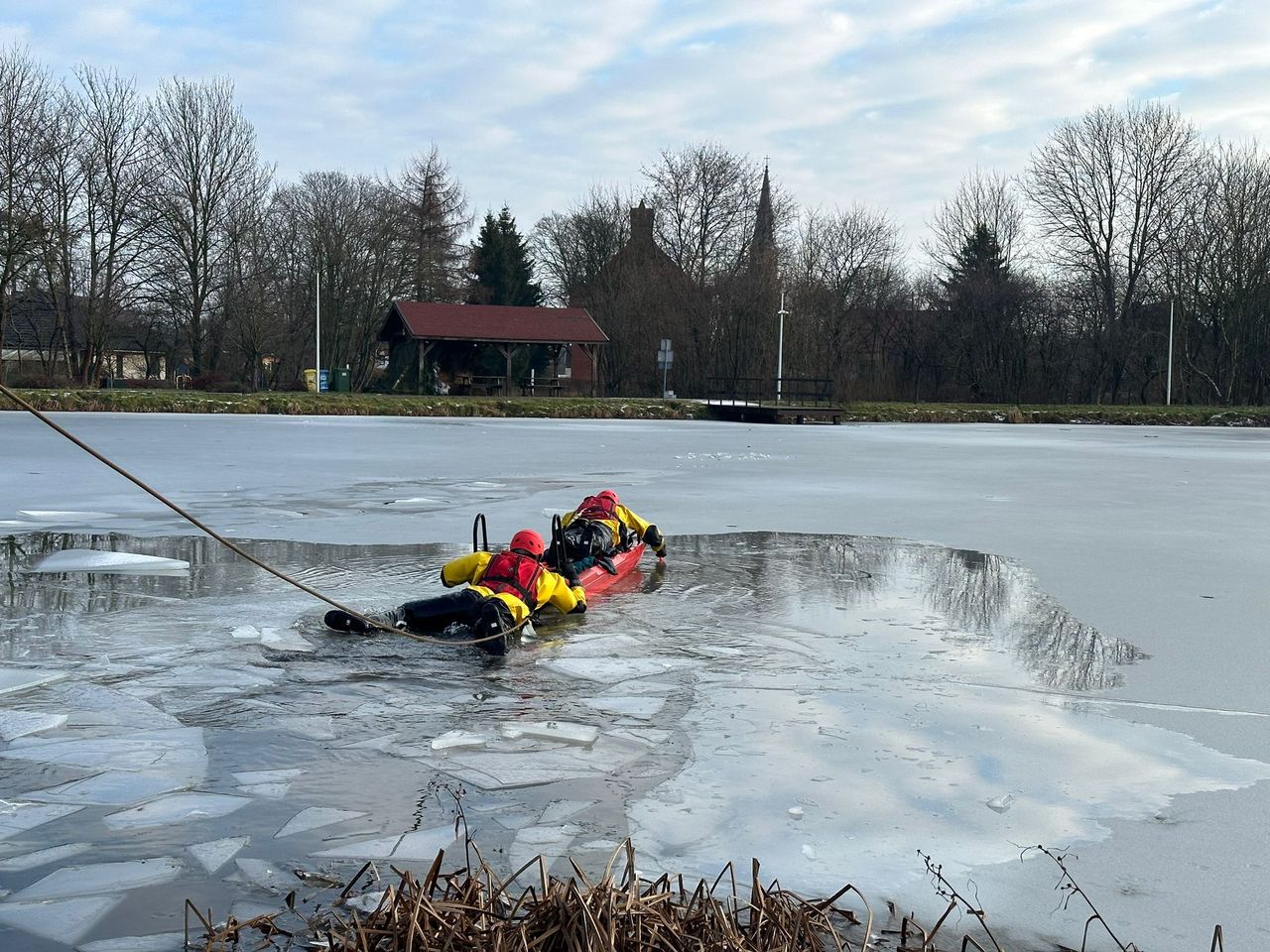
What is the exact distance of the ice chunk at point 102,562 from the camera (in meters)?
7.36

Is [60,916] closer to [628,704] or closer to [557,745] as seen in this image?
[557,745]

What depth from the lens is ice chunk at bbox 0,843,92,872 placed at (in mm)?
2886

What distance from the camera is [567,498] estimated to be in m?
11.6

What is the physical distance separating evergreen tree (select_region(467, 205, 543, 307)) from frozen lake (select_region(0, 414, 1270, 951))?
1856 inches

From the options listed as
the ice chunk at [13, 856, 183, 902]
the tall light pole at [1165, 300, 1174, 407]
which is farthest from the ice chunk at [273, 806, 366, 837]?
the tall light pole at [1165, 300, 1174, 407]

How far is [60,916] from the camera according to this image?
2.62 m

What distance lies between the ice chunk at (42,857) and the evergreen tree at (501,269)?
54.2 m

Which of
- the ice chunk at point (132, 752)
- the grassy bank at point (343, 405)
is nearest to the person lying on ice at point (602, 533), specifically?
the ice chunk at point (132, 752)

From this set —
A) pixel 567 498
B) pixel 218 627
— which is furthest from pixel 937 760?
pixel 567 498

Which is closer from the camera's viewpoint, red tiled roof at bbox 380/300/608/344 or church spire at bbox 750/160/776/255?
red tiled roof at bbox 380/300/608/344

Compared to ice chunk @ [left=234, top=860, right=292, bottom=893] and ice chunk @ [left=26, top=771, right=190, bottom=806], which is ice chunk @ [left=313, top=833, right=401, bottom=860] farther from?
ice chunk @ [left=26, top=771, right=190, bottom=806]

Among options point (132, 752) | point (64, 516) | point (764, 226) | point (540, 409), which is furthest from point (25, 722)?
point (764, 226)

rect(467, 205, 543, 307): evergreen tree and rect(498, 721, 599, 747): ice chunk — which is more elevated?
rect(467, 205, 543, 307): evergreen tree

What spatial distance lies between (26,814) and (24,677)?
1.69m
